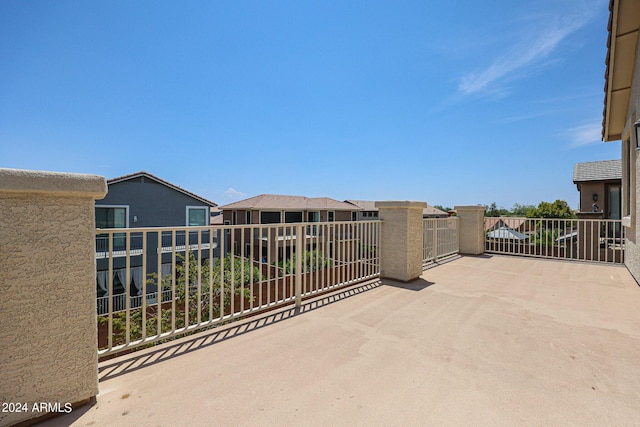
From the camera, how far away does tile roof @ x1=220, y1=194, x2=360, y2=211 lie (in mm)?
19844

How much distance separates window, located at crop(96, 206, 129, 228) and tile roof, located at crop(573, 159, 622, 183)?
22.5m

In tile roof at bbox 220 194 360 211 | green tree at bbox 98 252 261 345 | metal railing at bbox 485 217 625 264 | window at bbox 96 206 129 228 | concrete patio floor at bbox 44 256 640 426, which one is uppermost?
tile roof at bbox 220 194 360 211

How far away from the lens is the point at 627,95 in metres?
5.49

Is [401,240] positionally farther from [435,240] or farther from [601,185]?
[601,185]

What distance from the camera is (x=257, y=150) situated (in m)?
20.2

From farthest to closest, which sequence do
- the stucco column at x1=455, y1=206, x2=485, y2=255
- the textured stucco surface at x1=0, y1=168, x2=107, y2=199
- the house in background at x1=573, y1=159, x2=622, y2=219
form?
the house in background at x1=573, y1=159, x2=622, y2=219 < the stucco column at x1=455, y1=206, x2=485, y2=255 < the textured stucco surface at x1=0, y1=168, x2=107, y2=199

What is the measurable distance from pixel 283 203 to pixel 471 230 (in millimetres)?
15539

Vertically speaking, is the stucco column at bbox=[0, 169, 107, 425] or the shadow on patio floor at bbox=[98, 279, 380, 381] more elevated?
the stucco column at bbox=[0, 169, 107, 425]

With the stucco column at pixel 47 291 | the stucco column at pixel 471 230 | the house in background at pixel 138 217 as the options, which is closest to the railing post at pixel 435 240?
the stucco column at pixel 471 230

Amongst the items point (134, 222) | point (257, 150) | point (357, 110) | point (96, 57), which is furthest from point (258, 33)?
point (257, 150)

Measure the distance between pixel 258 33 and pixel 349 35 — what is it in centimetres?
254

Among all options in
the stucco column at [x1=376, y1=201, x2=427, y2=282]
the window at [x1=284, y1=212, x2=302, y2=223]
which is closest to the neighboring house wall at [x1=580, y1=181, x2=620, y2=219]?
the stucco column at [x1=376, y1=201, x2=427, y2=282]

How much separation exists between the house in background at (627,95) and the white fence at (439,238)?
320 cm

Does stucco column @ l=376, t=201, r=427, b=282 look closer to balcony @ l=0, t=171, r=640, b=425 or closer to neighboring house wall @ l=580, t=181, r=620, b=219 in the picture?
balcony @ l=0, t=171, r=640, b=425
